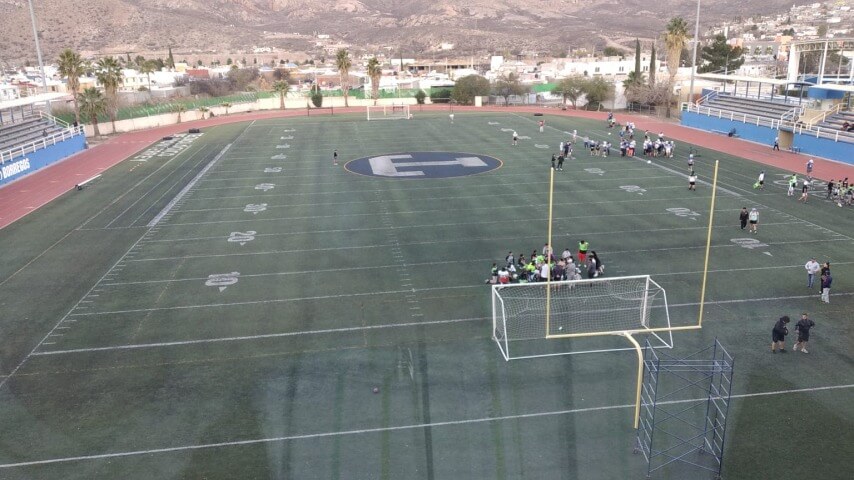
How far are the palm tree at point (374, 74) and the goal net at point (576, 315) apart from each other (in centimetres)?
7079

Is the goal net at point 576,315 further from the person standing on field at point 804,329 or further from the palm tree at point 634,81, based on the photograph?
the palm tree at point 634,81

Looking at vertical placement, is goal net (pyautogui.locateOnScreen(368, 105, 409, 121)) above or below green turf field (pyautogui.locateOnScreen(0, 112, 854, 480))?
above

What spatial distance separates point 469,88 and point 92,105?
47521mm

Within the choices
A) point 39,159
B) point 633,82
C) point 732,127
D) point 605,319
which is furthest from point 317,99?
point 605,319

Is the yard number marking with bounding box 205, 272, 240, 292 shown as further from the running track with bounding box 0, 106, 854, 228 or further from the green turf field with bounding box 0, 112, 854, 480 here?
the running track with bounding box 0, 106, 854, 228

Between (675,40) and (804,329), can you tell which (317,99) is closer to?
(675,40)

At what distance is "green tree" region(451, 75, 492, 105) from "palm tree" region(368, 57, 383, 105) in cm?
1094

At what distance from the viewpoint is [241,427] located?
46.2ft

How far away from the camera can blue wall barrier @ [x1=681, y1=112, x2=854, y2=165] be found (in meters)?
42.6

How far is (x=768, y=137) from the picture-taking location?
50344mm

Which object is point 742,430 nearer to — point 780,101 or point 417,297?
point 417,297

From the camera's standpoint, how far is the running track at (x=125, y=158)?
3638 centimetres

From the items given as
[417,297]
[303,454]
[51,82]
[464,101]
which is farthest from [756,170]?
[51,82]

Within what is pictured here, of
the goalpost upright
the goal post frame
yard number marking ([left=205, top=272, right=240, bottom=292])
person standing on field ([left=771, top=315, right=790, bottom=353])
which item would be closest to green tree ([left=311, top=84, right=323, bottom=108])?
the goal post frame
